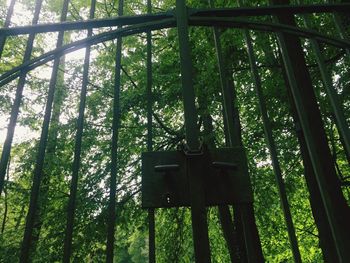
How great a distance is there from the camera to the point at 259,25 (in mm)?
1729

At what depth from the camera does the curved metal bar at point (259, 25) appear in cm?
170

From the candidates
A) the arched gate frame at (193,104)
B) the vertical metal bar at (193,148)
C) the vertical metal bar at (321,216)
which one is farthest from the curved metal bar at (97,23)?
the vertical metal bar at (321,216)

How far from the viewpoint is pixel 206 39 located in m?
6.36

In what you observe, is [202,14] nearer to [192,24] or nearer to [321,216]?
[192,24]

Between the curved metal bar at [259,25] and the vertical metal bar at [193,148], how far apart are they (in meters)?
0.10

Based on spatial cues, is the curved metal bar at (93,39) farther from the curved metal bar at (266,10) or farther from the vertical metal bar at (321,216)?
the vertical metal bar at (321,216)

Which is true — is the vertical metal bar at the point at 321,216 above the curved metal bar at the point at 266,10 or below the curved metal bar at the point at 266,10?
below

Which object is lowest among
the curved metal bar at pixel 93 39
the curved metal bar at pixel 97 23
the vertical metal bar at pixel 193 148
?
the vertical metal bar at pixel 193 148

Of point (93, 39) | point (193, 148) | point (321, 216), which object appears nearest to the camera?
point (193, 148)

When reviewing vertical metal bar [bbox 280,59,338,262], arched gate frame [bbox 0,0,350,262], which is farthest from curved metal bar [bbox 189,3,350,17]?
vertical metal bar [bbox 280,59,338,262]

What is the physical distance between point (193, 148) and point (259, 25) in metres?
0.83

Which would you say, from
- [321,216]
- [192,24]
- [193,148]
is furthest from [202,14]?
[321,216]

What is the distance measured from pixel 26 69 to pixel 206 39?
5.02 m

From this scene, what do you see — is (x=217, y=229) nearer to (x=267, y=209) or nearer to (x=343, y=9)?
(x=267, y=209)
